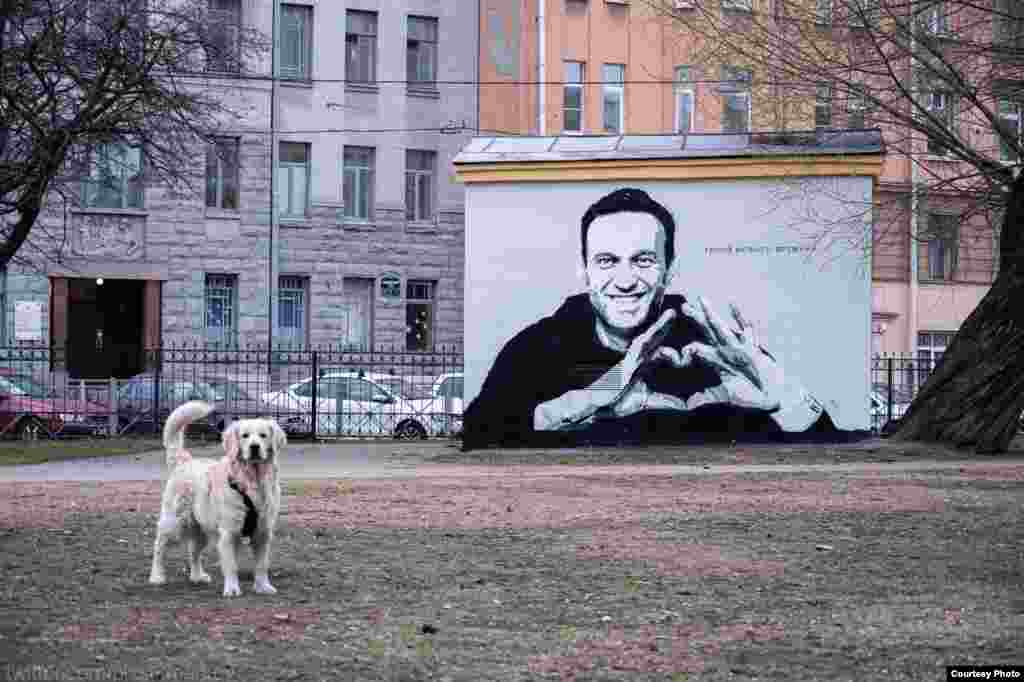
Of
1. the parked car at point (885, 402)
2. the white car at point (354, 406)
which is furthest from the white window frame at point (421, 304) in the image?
the parked car at point (885, 402)

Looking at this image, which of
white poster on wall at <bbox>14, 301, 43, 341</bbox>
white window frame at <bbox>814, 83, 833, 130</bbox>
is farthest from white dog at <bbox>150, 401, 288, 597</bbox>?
white poster on wall at <bbox>14, 301, 43, 341</bbox>

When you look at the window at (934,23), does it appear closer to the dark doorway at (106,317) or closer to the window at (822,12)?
the window at (822,12)

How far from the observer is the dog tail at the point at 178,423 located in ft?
36.7

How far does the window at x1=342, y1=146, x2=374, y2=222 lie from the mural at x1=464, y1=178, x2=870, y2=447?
24.6m

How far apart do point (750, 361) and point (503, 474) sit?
5.83 metres

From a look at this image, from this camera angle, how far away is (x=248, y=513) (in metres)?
10.5

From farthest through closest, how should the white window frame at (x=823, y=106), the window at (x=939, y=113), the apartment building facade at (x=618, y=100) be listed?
the apartment building facade at (x=618, y=100) < the white window frame at (x=823, y=106) < the window at (x=939, y=113)

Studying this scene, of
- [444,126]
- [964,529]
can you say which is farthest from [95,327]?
[964,529]

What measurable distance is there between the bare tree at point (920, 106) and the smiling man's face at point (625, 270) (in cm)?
233

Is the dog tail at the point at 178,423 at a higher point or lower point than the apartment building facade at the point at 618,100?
lower

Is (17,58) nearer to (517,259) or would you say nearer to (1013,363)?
(517,259)

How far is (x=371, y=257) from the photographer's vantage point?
50188 millimetres

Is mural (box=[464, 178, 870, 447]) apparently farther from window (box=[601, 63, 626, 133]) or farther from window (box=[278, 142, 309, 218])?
window (box=[601, 63, 626, 133])

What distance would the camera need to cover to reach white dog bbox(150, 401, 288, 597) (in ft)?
34.4
